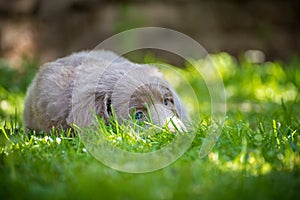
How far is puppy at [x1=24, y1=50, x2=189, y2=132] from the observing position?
3738 mm

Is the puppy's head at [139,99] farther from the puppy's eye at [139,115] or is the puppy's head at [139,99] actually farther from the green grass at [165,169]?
the green grass at [165,169]

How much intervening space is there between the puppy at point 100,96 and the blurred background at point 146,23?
4.11 m

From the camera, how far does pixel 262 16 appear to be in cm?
873

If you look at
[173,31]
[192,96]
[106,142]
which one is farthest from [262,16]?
[106,142]

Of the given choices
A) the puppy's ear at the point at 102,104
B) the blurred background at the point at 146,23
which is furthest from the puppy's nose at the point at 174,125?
the blurred background at the point at 146,23

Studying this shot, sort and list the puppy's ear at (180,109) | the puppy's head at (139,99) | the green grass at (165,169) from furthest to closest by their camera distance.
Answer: the puppy's ear at (180,109) → the puppy's head at (139,99) → the green grass at (165,169)

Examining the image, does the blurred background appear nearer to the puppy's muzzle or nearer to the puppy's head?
the puppy's head

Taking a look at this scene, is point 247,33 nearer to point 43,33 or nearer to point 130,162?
point 43,33

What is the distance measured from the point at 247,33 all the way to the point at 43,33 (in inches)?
142

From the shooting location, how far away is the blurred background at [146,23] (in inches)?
323

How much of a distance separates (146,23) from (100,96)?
4863 millimetres

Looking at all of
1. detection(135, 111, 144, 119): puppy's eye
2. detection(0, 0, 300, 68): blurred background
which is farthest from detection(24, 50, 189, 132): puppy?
detection(0, 0, 300, 68): blurred background

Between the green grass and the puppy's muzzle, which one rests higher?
the puppy's muzzle

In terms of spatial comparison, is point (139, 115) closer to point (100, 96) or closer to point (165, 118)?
point (165, 118)
